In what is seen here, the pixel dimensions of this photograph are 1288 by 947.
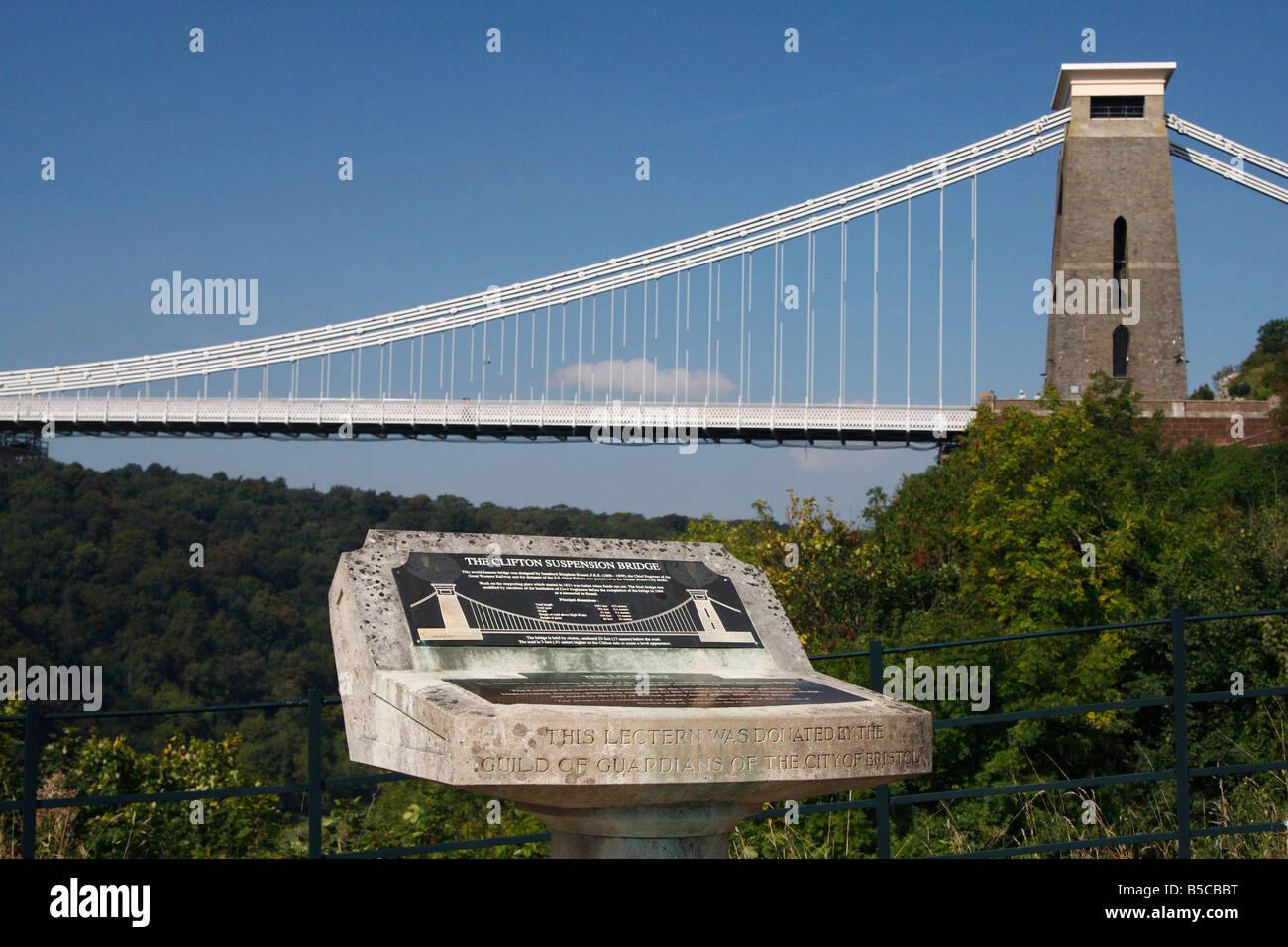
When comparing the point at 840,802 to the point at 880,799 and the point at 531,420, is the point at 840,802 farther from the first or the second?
the point at 531,420

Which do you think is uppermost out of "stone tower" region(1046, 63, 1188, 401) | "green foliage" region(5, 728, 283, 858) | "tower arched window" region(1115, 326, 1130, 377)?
"stone tower" region(1046, 63, 1188, 401)

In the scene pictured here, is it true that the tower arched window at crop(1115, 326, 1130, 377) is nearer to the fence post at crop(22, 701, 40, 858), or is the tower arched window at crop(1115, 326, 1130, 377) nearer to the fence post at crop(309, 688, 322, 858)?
the fence post at crop(309, 688, 322, 858)

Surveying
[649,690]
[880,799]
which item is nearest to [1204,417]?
[880,799]

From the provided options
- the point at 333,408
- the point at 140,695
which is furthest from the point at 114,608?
the point at 333,408

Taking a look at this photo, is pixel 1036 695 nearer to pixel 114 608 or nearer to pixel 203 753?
pixel 203 753

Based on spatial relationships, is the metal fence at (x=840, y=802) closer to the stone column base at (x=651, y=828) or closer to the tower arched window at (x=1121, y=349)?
the stone column base at (x=651, y=828)

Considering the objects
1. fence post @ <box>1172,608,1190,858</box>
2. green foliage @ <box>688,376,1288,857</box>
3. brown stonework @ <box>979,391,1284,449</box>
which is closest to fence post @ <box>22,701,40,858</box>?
fence post @ <box>1172,608,1190,858</box>

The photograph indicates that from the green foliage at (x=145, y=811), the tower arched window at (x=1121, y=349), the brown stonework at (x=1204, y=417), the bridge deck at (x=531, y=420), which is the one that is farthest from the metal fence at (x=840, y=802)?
the tower arched window at (x=1121, y=349)

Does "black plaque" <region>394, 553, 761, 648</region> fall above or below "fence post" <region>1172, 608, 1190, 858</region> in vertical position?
above
